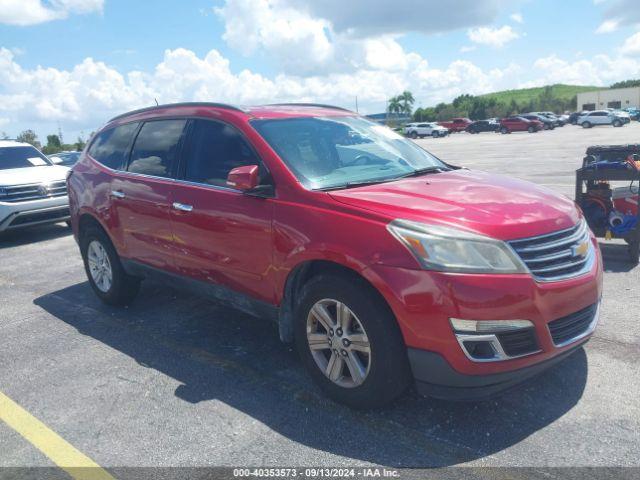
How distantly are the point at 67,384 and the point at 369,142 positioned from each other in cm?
291

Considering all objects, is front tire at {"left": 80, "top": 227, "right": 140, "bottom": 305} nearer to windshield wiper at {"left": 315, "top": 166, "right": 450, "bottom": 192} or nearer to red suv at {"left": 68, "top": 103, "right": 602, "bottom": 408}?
red suv at {"left": 68, "top": 103, "right": 602, "bottom": 408}

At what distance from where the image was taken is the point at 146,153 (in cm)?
497

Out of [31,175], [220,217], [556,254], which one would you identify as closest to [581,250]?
[556,254]

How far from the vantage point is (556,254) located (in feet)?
10.3

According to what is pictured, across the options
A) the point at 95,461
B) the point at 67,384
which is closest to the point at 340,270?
the point at 95,461

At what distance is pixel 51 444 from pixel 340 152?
8.85 ft

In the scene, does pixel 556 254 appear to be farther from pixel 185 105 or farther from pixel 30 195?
pixel 30 195

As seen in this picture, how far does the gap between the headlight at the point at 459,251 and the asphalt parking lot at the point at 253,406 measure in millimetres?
944

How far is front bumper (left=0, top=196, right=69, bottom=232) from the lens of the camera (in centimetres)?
933

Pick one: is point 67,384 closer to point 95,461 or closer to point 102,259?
point 95,461

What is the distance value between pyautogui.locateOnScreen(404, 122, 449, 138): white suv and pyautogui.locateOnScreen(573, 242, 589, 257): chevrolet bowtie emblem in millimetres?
55593

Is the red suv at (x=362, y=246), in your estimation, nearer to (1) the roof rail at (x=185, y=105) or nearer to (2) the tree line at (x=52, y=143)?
(1) the roof rail at (x=185, y=105)

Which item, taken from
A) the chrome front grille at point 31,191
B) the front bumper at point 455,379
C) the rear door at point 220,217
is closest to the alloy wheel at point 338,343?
the front bumper at point 455,379

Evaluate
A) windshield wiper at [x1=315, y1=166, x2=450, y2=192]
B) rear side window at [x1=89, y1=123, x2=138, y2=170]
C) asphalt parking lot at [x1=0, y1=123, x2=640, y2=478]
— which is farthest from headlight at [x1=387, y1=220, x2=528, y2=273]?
rear side window at [x1=89, y1=123, x2=138, y2=170]
